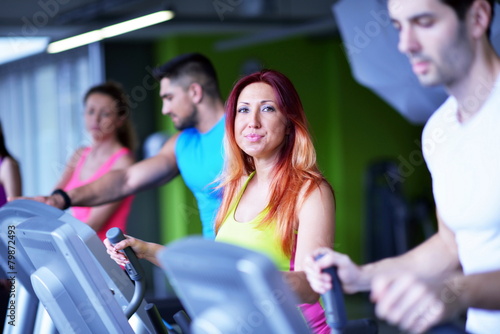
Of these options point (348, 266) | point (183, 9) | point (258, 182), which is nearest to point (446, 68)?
point (348, 266)

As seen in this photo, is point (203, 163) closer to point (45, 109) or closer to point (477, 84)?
point (477, 84)

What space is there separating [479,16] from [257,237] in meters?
0.89

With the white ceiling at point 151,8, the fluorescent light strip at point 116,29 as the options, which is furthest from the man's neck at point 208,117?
the white ceiling at point 151,8

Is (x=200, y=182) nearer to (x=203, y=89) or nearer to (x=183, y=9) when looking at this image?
(x=203, y=89)

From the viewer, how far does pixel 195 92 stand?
322 cm

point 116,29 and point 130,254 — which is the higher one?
point 116,29

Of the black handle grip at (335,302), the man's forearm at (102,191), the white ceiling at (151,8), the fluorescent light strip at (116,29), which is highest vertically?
the white ceiling at (151,8)

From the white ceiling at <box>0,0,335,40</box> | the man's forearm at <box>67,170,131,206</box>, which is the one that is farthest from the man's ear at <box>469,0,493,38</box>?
the white ceiling at <box>0,0,335,40</box>

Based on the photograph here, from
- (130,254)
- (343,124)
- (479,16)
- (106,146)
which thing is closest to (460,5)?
(479,16)

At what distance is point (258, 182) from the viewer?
7.54 ft

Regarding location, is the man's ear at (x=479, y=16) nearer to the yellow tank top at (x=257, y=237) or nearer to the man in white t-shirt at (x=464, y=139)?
the man in white t-shirt at (x=464, y=139)

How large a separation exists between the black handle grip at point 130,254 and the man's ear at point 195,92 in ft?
4.42

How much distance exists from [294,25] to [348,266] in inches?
176

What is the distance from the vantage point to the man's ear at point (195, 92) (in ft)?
10.5
